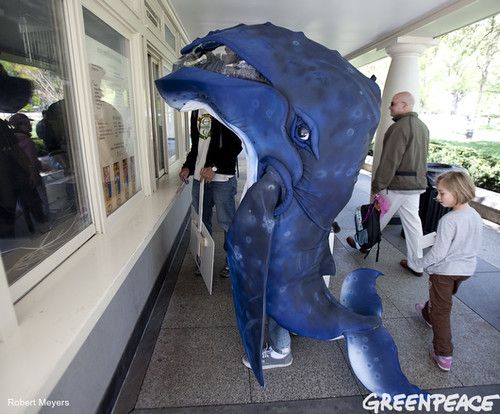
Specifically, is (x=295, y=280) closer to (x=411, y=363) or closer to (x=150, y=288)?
(x=411, y=363)

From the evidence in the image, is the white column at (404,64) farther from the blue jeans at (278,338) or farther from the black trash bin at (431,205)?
the blue jeans at (278,338)

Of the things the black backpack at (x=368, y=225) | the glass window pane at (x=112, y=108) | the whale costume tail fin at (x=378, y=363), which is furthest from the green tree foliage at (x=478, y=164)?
the glass window pane at (x=112, y=108)

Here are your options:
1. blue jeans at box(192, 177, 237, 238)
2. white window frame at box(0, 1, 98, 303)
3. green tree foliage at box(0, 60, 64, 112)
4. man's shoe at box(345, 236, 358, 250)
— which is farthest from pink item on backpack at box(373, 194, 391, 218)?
green tree foliage at box(0, 60, 64, 112)

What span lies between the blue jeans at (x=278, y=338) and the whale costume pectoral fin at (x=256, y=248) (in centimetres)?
77

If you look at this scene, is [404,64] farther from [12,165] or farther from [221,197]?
[12,165]

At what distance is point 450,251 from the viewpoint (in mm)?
2074

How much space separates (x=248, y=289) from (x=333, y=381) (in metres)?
1.12

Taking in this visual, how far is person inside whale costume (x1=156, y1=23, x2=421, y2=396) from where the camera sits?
128 cm

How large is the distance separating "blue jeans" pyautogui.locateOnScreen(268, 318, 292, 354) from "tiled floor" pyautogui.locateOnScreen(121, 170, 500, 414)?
13 cm

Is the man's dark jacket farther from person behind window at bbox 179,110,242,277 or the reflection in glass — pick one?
the reflection in glass

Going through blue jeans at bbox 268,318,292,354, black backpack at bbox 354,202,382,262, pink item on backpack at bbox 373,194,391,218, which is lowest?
blue jeans at bbox 268,318,292,354

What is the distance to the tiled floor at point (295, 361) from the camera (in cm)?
189

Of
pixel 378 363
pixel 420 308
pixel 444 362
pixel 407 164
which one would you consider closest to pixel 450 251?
pixel 444 362

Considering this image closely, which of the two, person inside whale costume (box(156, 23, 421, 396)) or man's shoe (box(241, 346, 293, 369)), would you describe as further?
man's shoe (box(241, 346, 293, 369))
